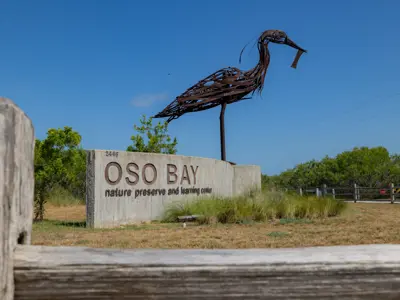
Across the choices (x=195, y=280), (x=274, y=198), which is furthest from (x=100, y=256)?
(x=274, y=198)

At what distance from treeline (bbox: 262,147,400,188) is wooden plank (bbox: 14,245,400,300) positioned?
27.5 metres

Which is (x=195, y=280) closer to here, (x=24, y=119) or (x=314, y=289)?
(x=314, y=289)

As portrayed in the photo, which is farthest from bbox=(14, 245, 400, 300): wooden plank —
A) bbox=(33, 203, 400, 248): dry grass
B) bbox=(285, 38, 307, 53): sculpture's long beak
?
bbox=(285, 38, 307, 53): sculpture's long beak

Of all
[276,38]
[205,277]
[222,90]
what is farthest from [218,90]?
[205,277]

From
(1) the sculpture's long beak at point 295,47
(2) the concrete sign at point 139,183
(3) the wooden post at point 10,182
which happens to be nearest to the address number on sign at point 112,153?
(2) the concrete sign at point 139,183

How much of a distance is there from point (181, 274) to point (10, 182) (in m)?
0.68

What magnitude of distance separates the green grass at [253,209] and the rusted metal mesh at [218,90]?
132 inches

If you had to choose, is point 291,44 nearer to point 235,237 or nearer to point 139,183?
point 139,183

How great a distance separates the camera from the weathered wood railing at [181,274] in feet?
4.44

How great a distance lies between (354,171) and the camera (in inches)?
1232

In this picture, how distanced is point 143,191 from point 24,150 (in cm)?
934

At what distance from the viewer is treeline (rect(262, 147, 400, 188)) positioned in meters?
30.5

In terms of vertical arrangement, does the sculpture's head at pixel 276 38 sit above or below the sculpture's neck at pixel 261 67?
above

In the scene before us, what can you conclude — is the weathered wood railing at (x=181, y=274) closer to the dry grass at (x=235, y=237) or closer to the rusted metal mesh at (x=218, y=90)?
the dry grass at (x=235, y=237)
